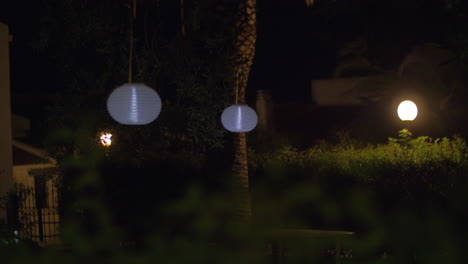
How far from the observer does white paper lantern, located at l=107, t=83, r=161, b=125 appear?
16.5 feet

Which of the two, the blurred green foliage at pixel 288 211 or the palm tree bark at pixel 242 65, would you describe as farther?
the palm tree bark at pixel 242 65

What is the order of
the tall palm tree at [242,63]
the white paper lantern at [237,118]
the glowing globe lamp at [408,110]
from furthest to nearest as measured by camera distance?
the glowing globe lamp at [408,110] → the tall palm tree at [242,63] → the white paper lantern at [237,118]

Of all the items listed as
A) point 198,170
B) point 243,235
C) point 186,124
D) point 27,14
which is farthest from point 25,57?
point 243,235

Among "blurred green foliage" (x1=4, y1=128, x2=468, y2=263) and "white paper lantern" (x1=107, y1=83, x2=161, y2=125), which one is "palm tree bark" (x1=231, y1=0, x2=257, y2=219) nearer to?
"blurred green foliage" (x1=4, y1=128, x2=468, y2=263)

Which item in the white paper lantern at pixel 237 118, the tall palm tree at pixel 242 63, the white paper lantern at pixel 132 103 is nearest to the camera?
the white paper lantern at pixel 132 103

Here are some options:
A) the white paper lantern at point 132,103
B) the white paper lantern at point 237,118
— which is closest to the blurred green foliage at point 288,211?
the white paper lantern at point 237,118

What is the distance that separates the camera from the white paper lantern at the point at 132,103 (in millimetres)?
5020

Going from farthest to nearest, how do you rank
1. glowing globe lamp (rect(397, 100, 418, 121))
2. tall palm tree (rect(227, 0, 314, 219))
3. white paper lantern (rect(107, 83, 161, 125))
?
glowing globe lamp (rect(397, 100, 418, 121))
tall palm tree (rect(227, 0, 314, 219))
white paper lantern (rect(107, 83, 161, 125))

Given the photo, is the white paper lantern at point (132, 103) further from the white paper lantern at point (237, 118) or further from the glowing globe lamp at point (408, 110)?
the glowing globe lamp at point (408, 110)

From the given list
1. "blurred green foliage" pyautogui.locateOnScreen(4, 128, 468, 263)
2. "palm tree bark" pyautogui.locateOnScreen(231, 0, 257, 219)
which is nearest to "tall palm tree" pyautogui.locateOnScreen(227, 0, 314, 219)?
"palm tree bark" pyautogui.locateOnScreen(231, 0, 257, 219)

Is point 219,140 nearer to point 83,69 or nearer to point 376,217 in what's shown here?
point 83,69

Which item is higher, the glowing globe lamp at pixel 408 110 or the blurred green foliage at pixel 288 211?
the glowing globe lamp at pixel 408 110

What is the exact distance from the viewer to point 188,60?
690 cm

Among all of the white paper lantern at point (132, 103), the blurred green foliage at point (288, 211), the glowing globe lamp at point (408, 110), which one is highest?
the glowing globe lamp at point (408, 110)
